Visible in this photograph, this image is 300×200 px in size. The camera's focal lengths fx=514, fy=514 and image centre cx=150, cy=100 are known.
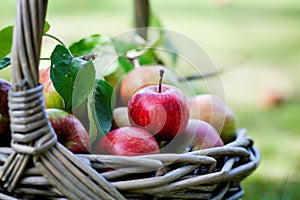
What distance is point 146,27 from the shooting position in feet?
4.12

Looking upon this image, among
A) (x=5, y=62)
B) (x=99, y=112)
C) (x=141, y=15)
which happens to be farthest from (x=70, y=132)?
(x=141, y=15)

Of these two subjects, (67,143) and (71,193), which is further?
(67,143)

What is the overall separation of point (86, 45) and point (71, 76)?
0.27 meters

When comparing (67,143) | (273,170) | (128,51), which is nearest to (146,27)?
(128,51)

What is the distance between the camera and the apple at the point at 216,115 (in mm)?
1021

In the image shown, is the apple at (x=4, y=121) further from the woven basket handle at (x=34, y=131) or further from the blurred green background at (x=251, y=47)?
the blurred green background at (x=251, y=47)

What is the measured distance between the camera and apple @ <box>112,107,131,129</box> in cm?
93

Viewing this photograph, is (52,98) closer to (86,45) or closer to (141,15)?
(86,45)

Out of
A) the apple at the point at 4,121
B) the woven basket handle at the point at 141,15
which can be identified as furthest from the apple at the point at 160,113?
the woven basket handle at the point at 141,15

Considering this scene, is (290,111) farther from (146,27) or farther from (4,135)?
(4,135)

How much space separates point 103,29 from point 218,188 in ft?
8.49

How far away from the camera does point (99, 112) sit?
2.82 feet

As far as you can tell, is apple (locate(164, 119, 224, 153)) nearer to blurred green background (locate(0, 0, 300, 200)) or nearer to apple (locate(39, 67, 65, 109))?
apple (locate(39, 67, 65, 109))

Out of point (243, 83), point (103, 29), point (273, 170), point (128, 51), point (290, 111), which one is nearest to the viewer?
point (128, 51)
